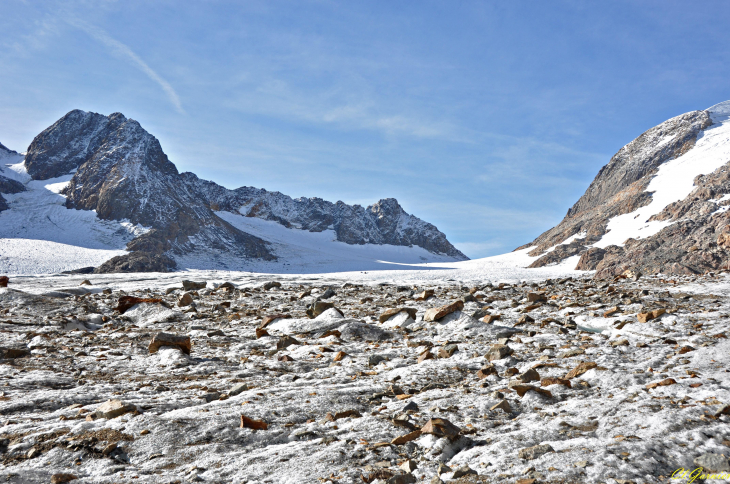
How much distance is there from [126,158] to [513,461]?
105m

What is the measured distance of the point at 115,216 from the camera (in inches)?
3022

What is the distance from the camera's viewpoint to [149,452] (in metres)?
3.67

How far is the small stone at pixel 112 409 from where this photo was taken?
4.27 m

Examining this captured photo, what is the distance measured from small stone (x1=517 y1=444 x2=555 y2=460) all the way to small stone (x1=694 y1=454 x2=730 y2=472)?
38.5 inches

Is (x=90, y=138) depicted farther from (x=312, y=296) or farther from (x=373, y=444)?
(x=373, y=444)

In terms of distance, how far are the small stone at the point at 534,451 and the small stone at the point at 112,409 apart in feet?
13.0

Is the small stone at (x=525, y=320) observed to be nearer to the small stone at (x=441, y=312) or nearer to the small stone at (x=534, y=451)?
the small stone at (x=441, y=312)

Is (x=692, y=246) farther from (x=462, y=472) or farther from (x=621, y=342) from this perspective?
(x=462, y=472)

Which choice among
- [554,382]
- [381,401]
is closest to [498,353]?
[554,382]

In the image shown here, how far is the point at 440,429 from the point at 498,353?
10.6ft

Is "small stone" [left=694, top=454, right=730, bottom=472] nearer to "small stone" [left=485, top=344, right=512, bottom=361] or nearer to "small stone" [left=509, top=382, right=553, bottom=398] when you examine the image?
"small stone" [left=509, top=382, right=553, bottom=398]

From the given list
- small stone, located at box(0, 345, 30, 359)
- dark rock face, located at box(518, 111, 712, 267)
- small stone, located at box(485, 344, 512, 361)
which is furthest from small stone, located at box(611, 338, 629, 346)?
dark rock face, located at box(518, 111, 712, 267)

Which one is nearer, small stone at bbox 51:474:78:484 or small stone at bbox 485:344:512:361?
small stone at bbox 51:474:78:484

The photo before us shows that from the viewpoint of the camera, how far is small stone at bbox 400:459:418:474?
3261 millimetres
